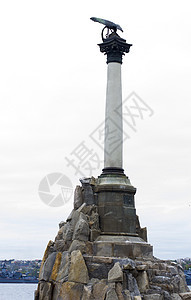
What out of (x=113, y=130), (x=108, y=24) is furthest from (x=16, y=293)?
(x=108, y=24)

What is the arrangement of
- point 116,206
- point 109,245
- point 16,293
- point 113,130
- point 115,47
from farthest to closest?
1. point 16,293
2. point 115,47
3. point 113,130
4. point 116,206
5. point 109,245

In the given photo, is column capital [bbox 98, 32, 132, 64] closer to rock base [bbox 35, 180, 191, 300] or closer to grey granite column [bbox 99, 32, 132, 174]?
grey granite column [bbox 99, 32, 132, 174]

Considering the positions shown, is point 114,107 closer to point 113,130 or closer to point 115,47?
point 113,130

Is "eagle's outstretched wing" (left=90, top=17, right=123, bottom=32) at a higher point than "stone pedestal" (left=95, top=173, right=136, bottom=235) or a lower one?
higher

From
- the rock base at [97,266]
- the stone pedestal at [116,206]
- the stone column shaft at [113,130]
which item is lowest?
the rock base at [97,266]

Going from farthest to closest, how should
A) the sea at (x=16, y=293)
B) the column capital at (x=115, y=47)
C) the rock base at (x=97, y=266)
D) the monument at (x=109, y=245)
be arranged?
the sea at (x=16, y=293) → the column capital at (x=115, y=47) → the monument at (x=109, y=245) → the rock base at (x=97, y=266)

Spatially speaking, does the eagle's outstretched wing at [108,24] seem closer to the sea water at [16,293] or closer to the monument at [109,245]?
the monument at [109,245]

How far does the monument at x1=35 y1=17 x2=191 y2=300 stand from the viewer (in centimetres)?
1569

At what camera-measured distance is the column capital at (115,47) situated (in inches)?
761

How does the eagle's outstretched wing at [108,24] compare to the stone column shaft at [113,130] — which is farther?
the eagle's outstretched wing at [108,24]

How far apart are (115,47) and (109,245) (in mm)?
7722

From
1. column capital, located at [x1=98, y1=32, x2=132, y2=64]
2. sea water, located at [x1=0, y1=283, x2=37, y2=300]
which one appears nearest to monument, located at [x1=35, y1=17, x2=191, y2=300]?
column capital, located at [x1=98, y1=32, x2=132, y2=64]

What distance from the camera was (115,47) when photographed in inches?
761

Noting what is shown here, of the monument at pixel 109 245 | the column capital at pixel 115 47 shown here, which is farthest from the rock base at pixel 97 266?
the column capital at pixel 115 47
